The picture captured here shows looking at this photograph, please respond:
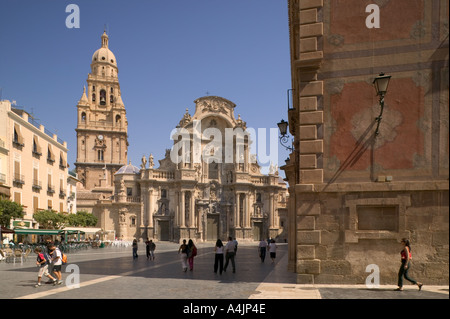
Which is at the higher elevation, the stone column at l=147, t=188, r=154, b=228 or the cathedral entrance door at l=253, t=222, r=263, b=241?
the stone column at l=147, t=188, r=154, b=228

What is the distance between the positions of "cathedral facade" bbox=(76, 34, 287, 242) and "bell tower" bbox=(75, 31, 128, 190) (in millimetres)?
13803

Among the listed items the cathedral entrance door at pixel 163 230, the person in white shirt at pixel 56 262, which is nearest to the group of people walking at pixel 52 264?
the person in white shirt at pixel 56 262

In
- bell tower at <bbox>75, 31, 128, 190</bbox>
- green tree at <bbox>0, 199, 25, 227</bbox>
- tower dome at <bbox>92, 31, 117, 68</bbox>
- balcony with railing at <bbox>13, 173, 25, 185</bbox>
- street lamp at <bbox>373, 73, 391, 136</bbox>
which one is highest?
tower dome at <bbox>92, 31, 117, 68</bbox>

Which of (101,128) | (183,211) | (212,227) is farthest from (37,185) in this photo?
(101,128)

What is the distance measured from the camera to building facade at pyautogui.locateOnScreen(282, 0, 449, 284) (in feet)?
39.0

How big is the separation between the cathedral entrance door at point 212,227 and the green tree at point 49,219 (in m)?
24.9

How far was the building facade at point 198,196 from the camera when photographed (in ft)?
199

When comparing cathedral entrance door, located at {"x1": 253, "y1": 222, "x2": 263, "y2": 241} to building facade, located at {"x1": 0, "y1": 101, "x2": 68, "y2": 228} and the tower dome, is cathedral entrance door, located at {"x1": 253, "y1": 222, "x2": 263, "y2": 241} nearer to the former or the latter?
building facade, located at {"x1": 0, "y1": 101, "x2": 68, "y2": 228}

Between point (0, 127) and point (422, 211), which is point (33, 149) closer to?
point (0, 127)

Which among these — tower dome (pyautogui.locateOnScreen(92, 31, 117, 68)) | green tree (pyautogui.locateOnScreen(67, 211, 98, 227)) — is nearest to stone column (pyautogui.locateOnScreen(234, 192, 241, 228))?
green tree (pyautogui.locateOnScreen(67, 211, 98, 227))

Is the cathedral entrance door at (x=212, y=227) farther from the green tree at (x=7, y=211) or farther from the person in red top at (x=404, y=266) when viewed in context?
the person in red top at (x=404, y=266)

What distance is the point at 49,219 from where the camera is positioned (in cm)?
3844
